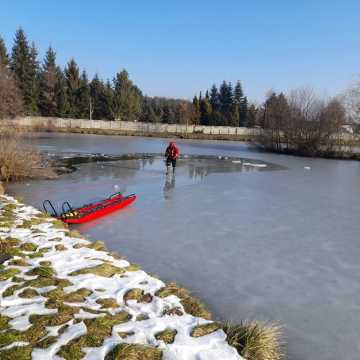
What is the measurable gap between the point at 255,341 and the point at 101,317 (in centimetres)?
133

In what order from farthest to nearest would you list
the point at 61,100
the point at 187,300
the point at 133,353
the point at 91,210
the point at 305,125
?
the point at 61,100 < the point at 305,125 < the point at 91,210 < the point at 187,300 < the point at 133,353

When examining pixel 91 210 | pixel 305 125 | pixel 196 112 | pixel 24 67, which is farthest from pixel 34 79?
pixel 91 210

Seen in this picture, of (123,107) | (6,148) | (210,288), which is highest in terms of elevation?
(123,107)

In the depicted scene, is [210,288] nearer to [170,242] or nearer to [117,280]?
[117,280]

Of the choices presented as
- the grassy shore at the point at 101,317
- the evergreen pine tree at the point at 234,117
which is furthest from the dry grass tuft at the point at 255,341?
the evergreen pine tree at the point at 234,117

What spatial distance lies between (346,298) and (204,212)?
3966 mm

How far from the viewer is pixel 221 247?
5434mm

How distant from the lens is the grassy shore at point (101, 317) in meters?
2.54

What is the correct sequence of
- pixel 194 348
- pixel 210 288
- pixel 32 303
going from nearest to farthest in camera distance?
pixel 194 348 < pixel 32 303 < pixel 210 288

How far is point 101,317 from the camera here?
9.65ft

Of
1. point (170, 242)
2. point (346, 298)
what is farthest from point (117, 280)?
point (346, 298)

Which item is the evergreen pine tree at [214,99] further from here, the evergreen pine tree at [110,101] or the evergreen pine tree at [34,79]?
the evergreen pine tree at [34,79]

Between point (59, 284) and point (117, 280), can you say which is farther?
point (117, 280)

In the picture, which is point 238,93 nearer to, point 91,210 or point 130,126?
point 130,126
